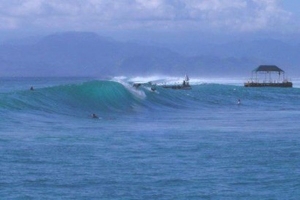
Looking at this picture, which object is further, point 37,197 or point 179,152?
point 179,152

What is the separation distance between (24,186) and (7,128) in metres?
11.2

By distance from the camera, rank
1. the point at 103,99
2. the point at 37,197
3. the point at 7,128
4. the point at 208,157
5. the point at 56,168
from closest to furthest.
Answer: the point at 37,197 < the point at 56,168 < the point at 208,157 < the point at 7,128 < the point at 103,99

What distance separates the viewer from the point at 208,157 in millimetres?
19312

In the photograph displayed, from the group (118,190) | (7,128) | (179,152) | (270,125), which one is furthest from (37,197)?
(270,125)

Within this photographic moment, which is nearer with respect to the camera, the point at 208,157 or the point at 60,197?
the point at 60,197

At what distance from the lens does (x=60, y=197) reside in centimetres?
1421

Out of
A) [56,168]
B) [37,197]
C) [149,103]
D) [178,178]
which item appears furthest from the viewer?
[149,103]

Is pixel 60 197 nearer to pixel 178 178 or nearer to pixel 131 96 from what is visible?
pixel 178 178

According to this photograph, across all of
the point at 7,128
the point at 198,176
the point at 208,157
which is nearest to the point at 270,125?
the point at 7,128

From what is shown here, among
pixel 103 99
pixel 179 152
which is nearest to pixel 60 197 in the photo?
pixel 179 152

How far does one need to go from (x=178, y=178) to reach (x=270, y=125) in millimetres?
15302

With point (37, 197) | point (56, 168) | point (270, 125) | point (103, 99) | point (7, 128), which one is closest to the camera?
point (37, 197)

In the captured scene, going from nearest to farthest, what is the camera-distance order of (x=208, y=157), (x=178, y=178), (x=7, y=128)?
1. (x=178, y=178)
2. (x=208, y=157)
3. (x=7, y=128)

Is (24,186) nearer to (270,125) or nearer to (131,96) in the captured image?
(270,125)
